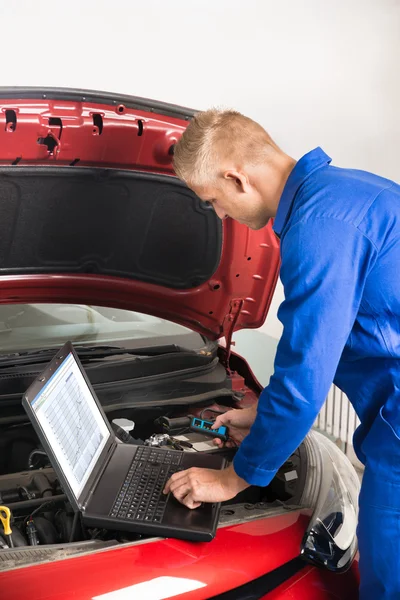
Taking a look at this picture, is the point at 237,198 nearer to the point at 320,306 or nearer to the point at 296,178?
the point at 296,178

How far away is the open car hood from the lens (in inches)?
73.9

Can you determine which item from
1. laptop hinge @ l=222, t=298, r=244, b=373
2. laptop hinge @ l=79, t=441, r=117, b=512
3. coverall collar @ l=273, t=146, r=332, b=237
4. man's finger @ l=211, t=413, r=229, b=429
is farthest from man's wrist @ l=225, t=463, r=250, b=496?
laptop hinge @ l=222, t=298, r=244, b=373

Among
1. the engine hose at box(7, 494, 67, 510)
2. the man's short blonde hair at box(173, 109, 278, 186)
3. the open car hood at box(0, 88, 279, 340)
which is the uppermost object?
the man's short blonde hair at box(173, 109, 278, 186)

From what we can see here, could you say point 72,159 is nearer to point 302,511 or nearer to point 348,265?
point 348,265

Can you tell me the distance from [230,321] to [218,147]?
103 centimetres

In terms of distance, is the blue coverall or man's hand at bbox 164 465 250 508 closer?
the blue coverall

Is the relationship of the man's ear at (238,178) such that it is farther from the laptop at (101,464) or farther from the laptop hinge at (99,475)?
the laptop hinge at (99,475)

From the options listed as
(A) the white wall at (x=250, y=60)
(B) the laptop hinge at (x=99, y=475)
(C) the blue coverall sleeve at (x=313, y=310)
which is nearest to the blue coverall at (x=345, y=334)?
(C) the blue coverall sleeve at (x=313, y=310)

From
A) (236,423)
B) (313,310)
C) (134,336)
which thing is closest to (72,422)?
(236,423)

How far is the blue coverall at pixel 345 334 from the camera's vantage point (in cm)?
134

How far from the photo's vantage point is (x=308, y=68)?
13.9 feet

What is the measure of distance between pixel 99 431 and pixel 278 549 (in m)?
0.58

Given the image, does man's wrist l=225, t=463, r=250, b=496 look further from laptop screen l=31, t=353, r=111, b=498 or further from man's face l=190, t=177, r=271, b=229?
man's face l=190, t=177, r=271, b=229

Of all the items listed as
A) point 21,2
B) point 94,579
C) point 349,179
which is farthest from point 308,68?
point 94,579
